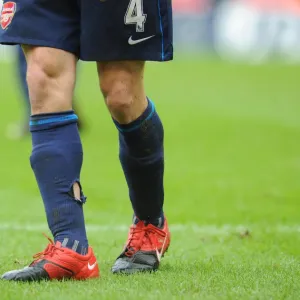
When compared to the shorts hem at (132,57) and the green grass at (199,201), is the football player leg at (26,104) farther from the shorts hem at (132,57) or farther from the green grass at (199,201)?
the shorts hem at (132,57)

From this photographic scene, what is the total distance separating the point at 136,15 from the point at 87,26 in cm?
20

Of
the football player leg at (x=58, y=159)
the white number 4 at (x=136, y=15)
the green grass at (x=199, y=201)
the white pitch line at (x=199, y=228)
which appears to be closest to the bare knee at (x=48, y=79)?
the football player leg at (x=58, y=159)

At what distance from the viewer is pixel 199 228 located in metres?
5.80

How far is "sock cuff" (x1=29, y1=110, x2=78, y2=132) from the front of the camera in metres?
3.83

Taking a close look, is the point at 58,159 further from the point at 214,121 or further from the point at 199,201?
the point at 214,121

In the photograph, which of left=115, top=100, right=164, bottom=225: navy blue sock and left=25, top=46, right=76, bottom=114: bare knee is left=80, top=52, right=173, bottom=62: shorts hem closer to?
left=25, top=46, right=76, bottom=114: bare knee

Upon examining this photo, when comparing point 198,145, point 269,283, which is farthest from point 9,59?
point 269,283

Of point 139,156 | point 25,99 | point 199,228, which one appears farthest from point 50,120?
point 25,99

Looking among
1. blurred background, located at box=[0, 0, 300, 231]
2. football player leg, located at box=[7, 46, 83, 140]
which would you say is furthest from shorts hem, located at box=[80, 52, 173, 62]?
football player leg, located at box=[7, 46, 83, 140]

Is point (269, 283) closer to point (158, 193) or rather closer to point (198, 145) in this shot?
point (158, 193)

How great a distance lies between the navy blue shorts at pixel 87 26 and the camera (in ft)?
12.5

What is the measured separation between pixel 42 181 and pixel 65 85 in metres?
0.37

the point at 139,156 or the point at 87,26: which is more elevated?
the point at 87,26

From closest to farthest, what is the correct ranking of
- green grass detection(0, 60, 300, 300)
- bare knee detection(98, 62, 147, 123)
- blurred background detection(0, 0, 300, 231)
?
green grass detection(0, 60, 300, 300) < bare knee detection(98, 62, 147, 123) < blurred background detection(0, 0, 300, 231)
